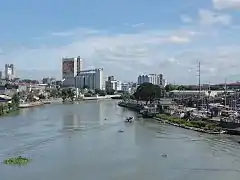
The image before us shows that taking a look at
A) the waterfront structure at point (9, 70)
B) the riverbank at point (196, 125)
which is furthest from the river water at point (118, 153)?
the waterfront structure at point (9, 70)

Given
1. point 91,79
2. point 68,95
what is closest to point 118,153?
point 68,95

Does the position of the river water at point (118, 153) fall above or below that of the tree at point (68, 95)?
below

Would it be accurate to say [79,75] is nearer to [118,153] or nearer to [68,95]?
[68,95]

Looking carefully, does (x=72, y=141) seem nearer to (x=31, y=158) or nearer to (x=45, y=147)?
(x=45, y=147)

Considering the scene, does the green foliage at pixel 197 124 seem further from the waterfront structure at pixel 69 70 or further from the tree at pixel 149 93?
the waterfront structure at pixel 69 70

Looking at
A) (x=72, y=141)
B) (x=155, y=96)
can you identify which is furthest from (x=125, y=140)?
(x=155, y=96)
